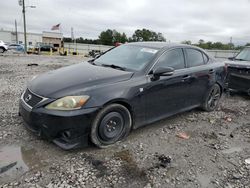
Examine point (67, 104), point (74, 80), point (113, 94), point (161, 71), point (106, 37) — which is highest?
point (106, 37)

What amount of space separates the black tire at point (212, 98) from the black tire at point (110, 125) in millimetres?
2367

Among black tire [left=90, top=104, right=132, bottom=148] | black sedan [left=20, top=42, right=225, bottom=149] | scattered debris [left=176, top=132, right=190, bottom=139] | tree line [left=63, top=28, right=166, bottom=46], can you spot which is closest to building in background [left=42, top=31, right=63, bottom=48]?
tree line [left=63, top=28, right=166, bottom=46]

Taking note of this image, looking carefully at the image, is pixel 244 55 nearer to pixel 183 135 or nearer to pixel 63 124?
pixel 183 135

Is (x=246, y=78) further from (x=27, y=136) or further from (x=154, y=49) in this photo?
(x=27, y=136)

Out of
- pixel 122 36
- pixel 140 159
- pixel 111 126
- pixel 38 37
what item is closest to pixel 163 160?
pixel 140 159

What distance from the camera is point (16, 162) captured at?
2.95 meters

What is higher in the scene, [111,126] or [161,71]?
[161,71]

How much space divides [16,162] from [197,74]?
3.59 metres

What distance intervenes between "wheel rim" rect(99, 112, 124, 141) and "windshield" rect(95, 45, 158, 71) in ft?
2.93

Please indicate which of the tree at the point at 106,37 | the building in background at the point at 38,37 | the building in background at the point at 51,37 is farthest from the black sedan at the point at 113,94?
the tree at the point at 106,37

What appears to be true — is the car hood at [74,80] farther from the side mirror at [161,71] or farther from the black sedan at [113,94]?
the side mirror at [161,71]

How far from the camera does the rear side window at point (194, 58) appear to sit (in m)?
4.69

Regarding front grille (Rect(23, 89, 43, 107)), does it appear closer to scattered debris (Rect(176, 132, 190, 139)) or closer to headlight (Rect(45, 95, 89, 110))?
headlight (Rect(45, 95, 89, 110))

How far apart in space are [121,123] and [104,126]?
1.10 ft
